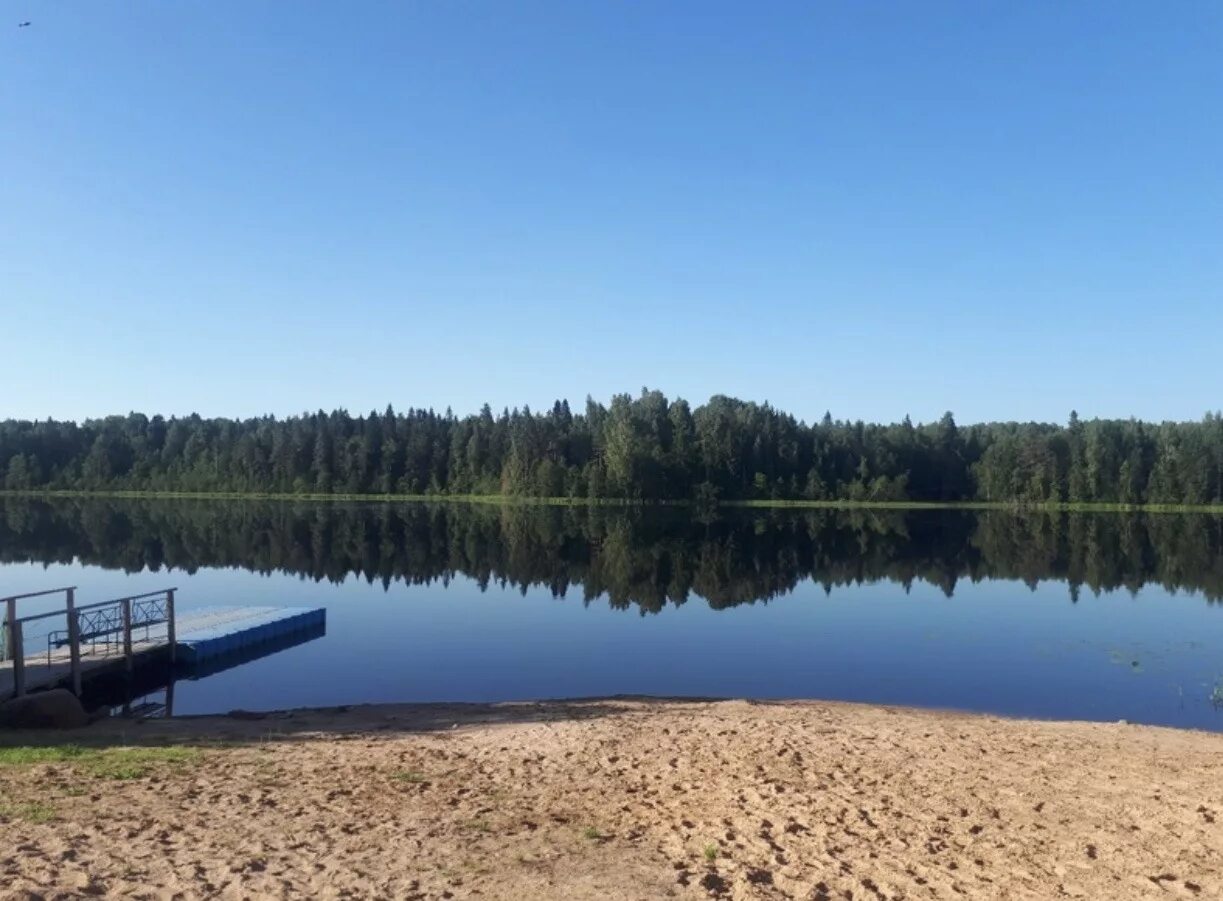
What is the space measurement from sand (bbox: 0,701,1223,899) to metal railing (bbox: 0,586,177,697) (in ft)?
14.4

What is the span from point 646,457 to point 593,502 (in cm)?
790

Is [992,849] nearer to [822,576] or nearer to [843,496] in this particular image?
[822,576]

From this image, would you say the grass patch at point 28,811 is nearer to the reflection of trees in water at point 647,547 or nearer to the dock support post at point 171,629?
the dock support post at point 171,629

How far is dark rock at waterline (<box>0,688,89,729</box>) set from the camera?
16266 mm

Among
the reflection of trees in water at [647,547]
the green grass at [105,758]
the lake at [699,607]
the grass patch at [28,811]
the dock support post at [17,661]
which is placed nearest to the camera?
the grass patch at [28,811]

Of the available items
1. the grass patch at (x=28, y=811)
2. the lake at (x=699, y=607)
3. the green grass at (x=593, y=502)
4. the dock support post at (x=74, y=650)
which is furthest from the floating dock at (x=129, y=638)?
the green grass at (x=593, y=502)

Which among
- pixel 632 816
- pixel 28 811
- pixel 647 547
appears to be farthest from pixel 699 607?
pixel 28 811

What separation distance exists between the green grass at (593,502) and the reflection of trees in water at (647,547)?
12793 mm

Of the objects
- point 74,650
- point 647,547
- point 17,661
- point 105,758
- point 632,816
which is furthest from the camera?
point 647,547

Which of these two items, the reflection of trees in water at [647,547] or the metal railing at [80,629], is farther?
the reflection of trees in water at [647,547]

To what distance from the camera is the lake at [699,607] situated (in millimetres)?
23344

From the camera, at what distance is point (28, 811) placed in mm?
9438

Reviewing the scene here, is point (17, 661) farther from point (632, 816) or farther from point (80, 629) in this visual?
point (632, 816)

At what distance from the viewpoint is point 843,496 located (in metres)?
121
